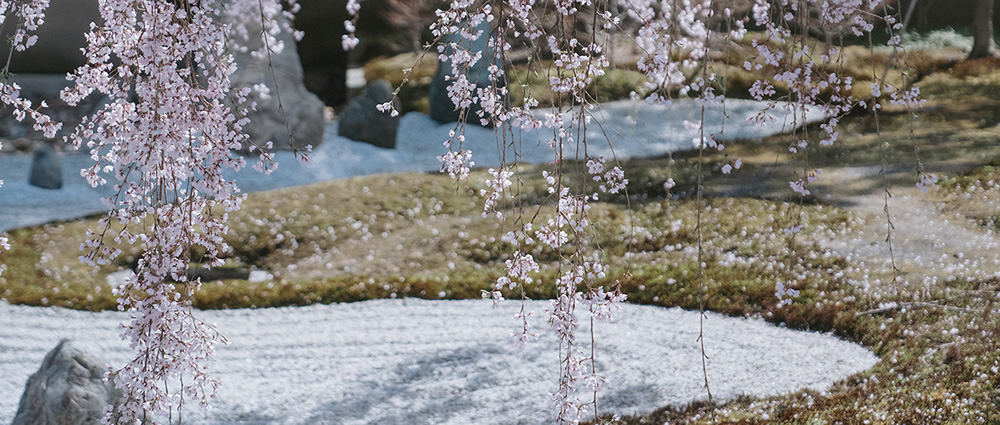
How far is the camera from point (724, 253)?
6473mm

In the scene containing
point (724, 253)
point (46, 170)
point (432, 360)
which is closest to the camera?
point (432, 360)

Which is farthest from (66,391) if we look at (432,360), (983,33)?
(983,33)

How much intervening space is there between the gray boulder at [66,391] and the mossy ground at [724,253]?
2178mm

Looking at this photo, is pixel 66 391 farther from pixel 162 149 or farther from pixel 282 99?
pixel 282 99

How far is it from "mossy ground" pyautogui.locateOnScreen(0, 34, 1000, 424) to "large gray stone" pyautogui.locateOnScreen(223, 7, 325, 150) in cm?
134

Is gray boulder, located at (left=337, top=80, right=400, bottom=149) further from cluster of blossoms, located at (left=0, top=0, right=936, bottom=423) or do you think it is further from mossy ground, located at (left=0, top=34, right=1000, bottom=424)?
cluster of blossoms, located at (left=0, top=0, right=936, bottom=423)

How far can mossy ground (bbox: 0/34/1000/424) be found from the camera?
4.29 metres

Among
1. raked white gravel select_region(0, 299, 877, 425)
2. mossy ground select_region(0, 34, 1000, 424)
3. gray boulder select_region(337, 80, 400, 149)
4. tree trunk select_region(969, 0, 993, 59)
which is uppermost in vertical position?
tree trunk select_region(969, 0, 993, 59)

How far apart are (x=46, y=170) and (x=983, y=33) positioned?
10376 mm

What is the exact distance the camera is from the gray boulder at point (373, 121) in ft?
31.2

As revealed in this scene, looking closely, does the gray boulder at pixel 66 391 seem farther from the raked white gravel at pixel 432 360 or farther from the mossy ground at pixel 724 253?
the mossy ground at pixel 724 253

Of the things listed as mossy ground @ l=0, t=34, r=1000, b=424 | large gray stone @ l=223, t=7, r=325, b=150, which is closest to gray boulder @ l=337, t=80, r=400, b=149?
large gray stone @ l=223, t=7, r=325, b=150

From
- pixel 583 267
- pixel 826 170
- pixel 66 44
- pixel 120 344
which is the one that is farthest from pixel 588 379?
pixel 66 44

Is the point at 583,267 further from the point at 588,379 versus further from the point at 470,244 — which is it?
the point at 470,244
